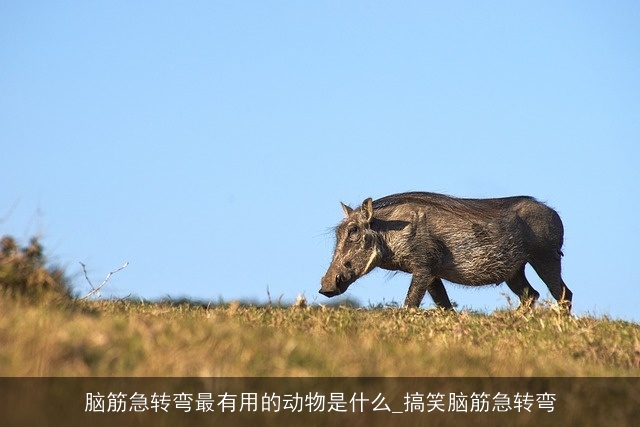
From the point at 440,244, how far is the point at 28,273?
7.50 metres

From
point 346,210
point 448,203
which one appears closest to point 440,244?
point 448,203

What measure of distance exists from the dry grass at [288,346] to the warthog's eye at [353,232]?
3.90 m

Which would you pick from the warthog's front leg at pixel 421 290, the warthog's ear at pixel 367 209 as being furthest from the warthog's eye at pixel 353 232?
the warthog's front leg at pixel 421 290

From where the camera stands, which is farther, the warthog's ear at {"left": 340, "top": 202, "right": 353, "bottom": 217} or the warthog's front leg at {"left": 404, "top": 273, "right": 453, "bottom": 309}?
the warthog's ear at {"left": 340, "top": 202, "right": 353, "bottom": 217}

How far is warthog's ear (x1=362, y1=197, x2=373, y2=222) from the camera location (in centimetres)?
1416

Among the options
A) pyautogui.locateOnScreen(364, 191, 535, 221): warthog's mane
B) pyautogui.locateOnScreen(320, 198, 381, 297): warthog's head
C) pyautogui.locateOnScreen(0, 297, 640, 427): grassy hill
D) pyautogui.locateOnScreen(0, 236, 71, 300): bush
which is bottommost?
pyautogui.locateOnScreen(0, 297, 640, 427): grassy hill

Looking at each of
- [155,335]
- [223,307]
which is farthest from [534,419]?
[223,307]

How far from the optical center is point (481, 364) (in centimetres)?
714

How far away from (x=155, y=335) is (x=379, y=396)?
1466 millimetres

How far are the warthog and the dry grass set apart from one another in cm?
379

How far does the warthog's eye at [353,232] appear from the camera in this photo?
1427cm

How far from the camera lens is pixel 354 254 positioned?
14.2 metres

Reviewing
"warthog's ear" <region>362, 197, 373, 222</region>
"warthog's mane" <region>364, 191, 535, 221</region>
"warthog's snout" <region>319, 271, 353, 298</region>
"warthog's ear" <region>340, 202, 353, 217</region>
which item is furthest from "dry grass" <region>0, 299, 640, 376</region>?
"warthog's mane" <region>364, 191, 535, 221</region>

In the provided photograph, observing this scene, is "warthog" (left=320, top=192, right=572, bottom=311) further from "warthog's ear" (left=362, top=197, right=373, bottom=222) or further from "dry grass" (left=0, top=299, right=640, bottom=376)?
"dry grass" (left=0, top=299, right=640, bottom=376)
